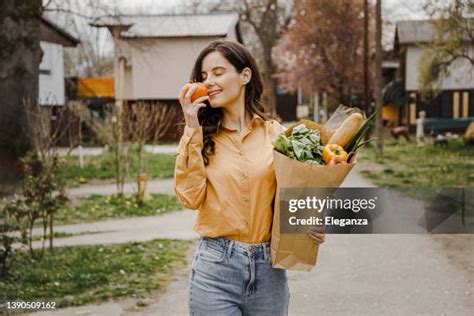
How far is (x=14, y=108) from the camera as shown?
468 inches

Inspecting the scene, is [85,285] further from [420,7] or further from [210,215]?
[420,7]

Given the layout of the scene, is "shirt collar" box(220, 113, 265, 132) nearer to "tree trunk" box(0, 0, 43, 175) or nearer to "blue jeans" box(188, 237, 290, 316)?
"blue jeans" box(188, 237, 290, 316)

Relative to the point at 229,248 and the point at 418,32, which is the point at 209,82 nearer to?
the point at 229,248

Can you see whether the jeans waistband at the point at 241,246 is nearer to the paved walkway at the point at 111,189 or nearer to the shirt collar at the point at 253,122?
the shirt collar at the point at 253,122

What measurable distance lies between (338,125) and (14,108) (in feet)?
34.2

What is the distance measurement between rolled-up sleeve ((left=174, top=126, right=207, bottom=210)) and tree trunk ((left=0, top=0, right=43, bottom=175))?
888 cm

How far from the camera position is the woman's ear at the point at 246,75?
2.54 m

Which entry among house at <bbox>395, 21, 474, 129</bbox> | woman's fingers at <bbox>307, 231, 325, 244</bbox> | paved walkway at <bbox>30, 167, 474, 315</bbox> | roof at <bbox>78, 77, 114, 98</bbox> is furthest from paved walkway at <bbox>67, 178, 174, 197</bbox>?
roof at <bbox>78, 77, 114, 98</bbox>

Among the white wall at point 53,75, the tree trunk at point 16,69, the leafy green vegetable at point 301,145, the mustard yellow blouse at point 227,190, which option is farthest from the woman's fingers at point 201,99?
the white wall at point 53,75

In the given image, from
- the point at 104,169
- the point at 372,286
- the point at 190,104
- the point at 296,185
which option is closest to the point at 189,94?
the point at 190,104

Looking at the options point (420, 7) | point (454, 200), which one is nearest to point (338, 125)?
point (454, 200)

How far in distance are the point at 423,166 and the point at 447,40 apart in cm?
359

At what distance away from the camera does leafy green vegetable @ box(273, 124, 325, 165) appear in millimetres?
2312

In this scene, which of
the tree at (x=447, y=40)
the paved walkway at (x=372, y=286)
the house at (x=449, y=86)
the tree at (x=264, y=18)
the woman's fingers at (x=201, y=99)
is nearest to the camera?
the woman's fingers at (x=201, y=99)
